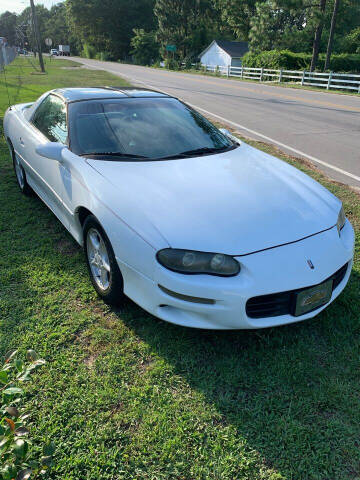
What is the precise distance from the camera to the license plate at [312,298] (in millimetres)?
2273

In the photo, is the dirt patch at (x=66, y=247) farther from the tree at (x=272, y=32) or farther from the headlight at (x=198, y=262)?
the tree at (x=272, y=32)

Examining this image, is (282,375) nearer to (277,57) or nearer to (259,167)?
(259,167)

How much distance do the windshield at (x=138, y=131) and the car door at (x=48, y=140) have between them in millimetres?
224

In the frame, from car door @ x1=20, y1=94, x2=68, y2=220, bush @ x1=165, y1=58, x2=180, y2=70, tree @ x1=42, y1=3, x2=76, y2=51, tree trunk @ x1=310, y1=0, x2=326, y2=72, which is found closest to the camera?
car door @ x1=20, y1=94, x2=68, y2=220

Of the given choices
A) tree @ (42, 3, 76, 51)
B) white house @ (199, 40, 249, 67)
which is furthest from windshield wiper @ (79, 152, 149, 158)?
tree @ (42, 3, 76, 51)

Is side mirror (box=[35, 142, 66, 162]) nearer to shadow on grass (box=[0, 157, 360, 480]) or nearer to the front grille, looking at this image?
shadow on grass (box=[0, 157, 360, 480])

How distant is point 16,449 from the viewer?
1.36 m

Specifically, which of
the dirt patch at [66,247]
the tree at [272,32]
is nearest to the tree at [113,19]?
the tree at [272,32]

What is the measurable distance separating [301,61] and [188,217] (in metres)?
32.2

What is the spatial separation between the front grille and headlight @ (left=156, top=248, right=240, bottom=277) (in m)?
0.21

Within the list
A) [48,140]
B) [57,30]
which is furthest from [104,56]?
[48,140]

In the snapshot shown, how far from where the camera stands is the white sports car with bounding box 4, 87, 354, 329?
221cm

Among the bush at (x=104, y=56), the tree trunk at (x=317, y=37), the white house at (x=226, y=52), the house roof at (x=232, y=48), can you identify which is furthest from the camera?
the bush at (x=104, y=56)

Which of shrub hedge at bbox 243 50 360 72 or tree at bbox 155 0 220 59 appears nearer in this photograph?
shrub hedge at bbox 243 50 360 72
